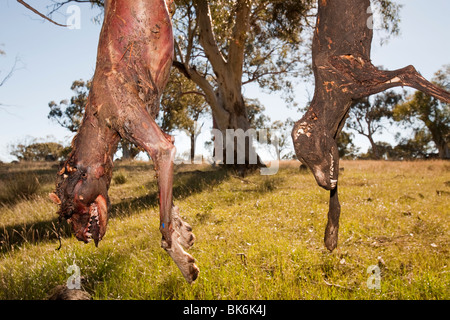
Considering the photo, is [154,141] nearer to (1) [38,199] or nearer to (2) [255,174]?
(1) [38,199]

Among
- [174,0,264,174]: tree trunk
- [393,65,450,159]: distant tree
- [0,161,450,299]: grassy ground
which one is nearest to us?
[0,161,450,299]: grassy ground

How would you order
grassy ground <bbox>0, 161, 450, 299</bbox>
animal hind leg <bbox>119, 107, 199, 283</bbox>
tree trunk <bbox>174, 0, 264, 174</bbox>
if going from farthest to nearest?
tree trunk <bbox>174, 0, 264, 174</bbox>
grassy ground <bbox>0, 161, 450, 299</bbox>
animal hind leg <bbox>119, 107, 199, 283</bbox>

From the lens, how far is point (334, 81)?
2.92 m

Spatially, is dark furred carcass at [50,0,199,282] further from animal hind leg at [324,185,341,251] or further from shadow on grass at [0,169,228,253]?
shadow on grass at [0,169,228,253]

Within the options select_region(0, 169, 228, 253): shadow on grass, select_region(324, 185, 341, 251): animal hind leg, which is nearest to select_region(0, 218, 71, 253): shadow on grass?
select_region(0, 169, 228, 253): shadow on grass

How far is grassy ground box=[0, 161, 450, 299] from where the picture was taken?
353 cm

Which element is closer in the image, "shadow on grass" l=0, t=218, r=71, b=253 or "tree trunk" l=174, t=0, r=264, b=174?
"shadow on grass" l=0, t=218, r=71, b=253

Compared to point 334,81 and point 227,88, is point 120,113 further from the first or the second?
point 227,88

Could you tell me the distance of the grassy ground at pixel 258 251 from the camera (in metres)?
3.53

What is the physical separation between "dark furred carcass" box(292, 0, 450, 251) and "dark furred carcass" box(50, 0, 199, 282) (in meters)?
1.20

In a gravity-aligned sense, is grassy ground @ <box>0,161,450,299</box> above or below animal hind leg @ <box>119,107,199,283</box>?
below

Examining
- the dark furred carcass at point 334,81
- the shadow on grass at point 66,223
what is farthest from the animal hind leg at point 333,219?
the shadow on grass at point 66,223

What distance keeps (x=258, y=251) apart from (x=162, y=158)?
8.37ft
